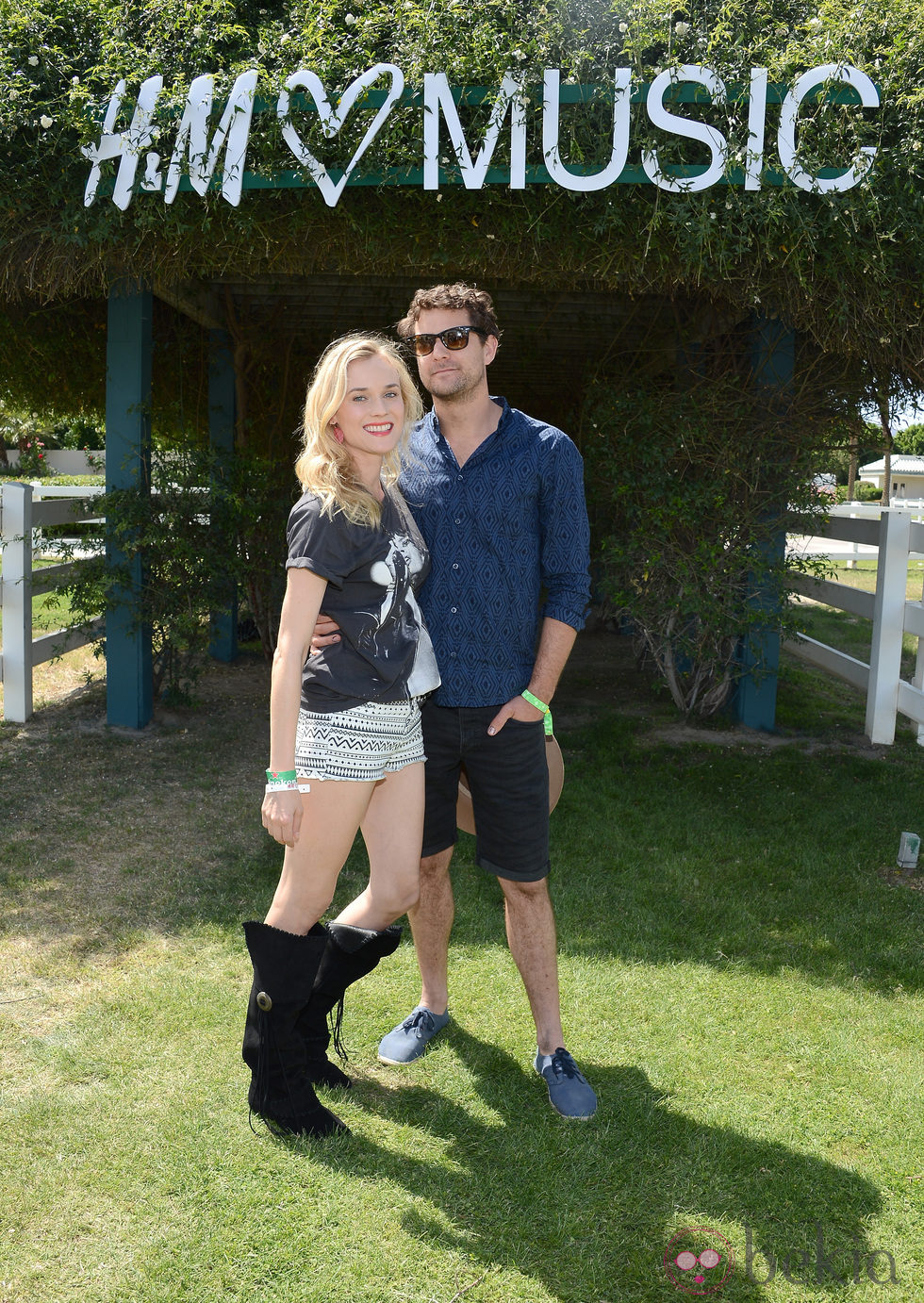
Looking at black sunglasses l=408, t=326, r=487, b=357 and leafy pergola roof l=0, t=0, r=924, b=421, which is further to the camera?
leafy pergola roof l=0, t=0, r=924, b=421

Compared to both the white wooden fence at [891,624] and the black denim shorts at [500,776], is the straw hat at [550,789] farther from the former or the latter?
the white wooden fence at [891,624]

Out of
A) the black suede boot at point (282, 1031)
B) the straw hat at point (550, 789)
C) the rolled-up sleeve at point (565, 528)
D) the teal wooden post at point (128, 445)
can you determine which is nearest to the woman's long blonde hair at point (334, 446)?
the rolled-up sleeve at point (565, 528)

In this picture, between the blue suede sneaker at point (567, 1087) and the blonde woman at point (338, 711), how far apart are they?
58 cm

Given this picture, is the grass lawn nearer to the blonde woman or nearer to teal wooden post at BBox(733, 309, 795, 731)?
the blonde woman

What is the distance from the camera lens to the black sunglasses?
2729mm

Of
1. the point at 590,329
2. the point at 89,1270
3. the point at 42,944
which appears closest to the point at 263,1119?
the point at 89,1270

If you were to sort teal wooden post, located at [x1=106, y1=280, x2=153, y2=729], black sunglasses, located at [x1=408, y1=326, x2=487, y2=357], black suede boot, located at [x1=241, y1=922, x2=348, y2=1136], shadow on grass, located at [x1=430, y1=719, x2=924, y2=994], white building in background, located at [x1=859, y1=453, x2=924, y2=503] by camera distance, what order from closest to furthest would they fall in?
black suede boot, located at [x1=241, y1=922, x2=348, y2=1136], black sunglasses, located at [x1=408, y1=326, x2=487, y2=357], shadow on grass, located at [x1=430, y1=719, x2=924, y2=994], teal wooden post, located at [x1=106, y1=280, x2=153, y2=729], white building in background, located at [x1=859, y1=453, x2=924, y2=503]

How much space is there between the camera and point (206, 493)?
655 centimetres

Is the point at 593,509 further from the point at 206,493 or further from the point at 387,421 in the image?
the point at 387,421

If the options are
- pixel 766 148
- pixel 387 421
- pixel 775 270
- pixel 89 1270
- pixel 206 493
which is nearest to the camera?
pixel 89 1270

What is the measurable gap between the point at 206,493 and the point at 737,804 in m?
3.63

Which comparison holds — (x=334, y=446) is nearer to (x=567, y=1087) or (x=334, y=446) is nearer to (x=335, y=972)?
(x=335, y=972)

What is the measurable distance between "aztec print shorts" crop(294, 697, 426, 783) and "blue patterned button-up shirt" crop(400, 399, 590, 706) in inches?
10.9

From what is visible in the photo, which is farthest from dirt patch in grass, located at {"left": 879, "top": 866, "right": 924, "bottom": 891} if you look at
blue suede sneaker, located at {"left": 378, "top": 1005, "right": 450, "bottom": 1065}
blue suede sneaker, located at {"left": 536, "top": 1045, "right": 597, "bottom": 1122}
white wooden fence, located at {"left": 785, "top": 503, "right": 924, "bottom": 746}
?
blue suede sneaker, located at {"left": 378, "top": 1005, "right": 450, "bottom": 1065}
